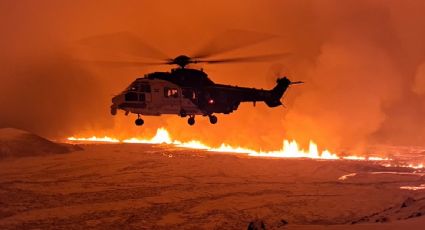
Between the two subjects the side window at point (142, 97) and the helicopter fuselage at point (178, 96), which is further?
the side window at point (142, 97)

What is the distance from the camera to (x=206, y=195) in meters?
22.5

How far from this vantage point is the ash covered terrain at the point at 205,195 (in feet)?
56.6

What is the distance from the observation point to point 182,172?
2984 cm

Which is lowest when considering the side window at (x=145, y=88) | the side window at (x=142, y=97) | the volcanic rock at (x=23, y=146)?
the volcanic rock at (x=23, y=146)

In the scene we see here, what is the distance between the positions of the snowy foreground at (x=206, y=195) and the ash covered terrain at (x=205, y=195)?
0.15ft

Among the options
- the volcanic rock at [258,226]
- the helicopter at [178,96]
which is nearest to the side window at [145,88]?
the helicopter at [178,96]

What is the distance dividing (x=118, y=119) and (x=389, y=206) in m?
61.4

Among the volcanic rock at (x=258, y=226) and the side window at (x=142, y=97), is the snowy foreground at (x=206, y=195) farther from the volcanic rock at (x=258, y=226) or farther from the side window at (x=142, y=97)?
the side window at (x=142, y=97)

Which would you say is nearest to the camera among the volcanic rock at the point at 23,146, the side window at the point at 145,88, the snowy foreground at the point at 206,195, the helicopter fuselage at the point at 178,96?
the snowy foreground at the point at 206,195

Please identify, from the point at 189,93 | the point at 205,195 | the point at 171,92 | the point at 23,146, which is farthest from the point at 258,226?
the point at 23,146

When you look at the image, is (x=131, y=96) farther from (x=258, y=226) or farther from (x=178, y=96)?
(x=258, y=226)

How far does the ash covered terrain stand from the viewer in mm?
17266

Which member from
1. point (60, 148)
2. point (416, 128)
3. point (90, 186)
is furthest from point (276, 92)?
point (416, 128)

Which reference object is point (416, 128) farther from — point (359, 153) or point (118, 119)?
point (118, 119)
